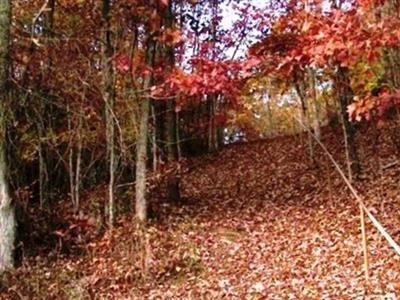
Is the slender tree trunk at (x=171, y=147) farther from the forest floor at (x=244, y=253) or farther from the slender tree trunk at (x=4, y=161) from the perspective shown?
the slender tree trunk at (x=4, y=161)

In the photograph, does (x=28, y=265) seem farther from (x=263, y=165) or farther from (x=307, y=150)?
(x=307, y=150)

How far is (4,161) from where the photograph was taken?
9.13m

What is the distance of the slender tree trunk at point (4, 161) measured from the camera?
29.8 ft

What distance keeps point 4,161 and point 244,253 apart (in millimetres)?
4257

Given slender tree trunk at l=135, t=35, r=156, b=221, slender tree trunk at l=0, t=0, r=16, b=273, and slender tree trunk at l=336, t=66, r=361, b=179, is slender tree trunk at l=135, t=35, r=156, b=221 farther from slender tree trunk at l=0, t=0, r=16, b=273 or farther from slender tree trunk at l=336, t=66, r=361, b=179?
slender tree trunk at l=336, t=66, r=361, b=179

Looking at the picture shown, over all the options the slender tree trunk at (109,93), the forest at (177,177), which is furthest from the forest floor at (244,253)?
the slender tree trunk at (109,93)

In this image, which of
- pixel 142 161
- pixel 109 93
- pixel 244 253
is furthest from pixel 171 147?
pixel 244 253

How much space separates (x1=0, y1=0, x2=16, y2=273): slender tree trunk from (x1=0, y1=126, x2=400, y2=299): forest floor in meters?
0.39

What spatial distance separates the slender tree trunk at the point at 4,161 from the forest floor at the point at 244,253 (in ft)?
1.29

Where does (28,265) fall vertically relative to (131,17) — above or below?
below

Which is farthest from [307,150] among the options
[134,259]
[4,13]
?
[4,13]

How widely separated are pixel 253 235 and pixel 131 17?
16.7 ft

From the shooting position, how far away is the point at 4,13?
9117 mm

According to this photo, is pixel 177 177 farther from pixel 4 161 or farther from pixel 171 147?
pixel 4 161
